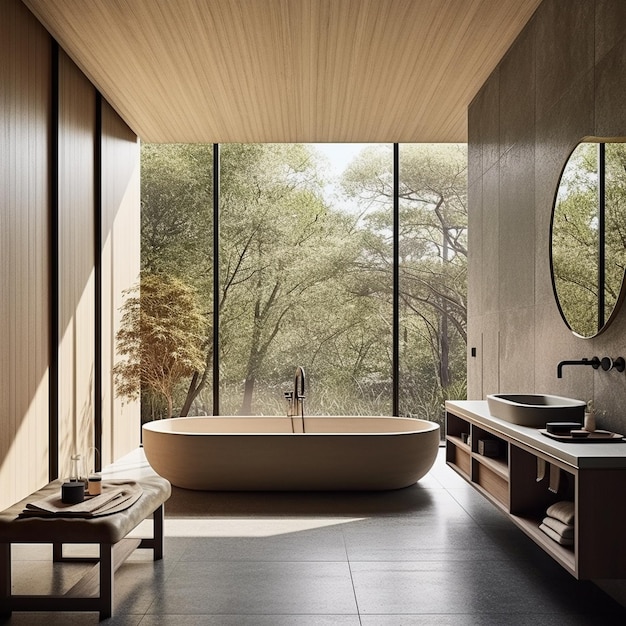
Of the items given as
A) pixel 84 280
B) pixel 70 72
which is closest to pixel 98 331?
pixel 84 280

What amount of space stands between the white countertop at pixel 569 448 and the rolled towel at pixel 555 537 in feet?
1.04

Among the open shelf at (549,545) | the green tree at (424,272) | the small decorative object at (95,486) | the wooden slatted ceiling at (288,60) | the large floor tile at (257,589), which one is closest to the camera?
the open shelf at (549,545)

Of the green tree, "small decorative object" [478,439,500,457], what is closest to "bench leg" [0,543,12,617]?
"small decorative object" [478,439,500,457]

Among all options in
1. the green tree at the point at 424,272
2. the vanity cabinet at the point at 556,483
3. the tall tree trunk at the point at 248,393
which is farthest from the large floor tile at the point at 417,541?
the green tree at the point at 424,272

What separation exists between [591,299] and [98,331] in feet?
13.8

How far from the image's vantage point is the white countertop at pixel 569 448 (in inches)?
104

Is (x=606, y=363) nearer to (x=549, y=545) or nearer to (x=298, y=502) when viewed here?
(x=549, y=545)

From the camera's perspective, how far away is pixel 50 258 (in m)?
5.34

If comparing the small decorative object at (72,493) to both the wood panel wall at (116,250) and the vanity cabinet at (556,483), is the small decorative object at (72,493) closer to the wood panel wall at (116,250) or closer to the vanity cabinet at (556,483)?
the vanity cabinet at (556,483)

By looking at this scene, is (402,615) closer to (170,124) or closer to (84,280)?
(84,280)

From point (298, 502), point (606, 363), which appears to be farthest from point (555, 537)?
point (298, 502)

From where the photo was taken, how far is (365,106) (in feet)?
22.0

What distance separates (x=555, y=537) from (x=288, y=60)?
155 inches

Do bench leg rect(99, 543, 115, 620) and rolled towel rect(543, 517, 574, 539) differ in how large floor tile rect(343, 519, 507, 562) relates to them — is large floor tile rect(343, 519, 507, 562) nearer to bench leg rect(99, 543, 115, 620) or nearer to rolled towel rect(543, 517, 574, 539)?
rolled towel rect(543, 517, 574, 539)
